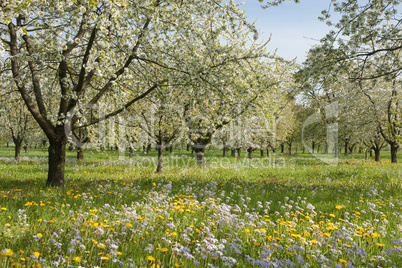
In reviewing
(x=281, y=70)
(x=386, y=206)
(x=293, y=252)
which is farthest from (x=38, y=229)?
(x=281, y=70)

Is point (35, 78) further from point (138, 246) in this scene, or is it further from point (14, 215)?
point (138, 246)

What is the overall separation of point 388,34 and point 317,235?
617 centimetres

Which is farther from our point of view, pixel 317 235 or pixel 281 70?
pixel 281 70

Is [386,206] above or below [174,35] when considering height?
below

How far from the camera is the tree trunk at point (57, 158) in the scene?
8.10 m

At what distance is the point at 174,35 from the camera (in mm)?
8039

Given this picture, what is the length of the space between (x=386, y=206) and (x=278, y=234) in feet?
13.2

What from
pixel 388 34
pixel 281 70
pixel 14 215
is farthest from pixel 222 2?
pixel 281 70

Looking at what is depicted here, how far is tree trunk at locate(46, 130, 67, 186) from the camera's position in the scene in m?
8.10

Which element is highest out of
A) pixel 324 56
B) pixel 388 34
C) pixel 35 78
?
pixel 388 34

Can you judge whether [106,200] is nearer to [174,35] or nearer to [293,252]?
[293,252]

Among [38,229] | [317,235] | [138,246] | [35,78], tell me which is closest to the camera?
[138,246]

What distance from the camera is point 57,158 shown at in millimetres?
8188

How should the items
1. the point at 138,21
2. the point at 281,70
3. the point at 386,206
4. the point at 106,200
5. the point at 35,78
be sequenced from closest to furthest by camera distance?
the point at 106,200
the point at 386,206
the point at 138,21
the point at 35,78
the point at 281,70
